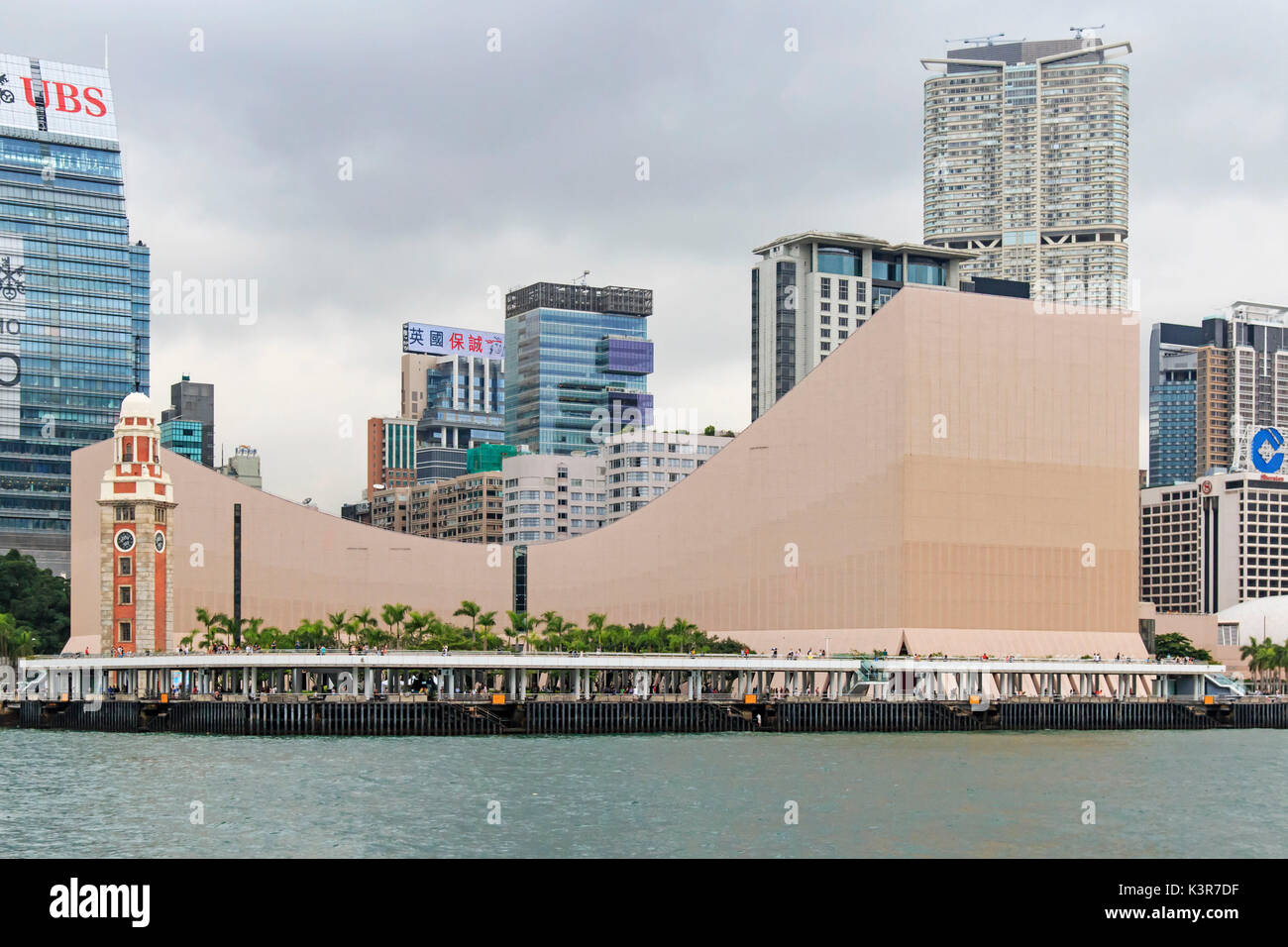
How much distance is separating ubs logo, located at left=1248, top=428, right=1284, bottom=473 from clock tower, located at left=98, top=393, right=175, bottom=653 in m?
88.7

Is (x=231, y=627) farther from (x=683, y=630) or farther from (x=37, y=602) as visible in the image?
(x=37, y=602)

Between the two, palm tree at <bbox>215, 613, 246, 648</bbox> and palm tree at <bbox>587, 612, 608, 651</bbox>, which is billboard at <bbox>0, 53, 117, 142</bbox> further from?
palm tree at <bbox>587, 612, 608, 651</bbox>

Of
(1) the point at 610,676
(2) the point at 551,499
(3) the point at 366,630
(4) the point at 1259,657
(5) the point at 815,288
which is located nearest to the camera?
(3) the point at 366,630

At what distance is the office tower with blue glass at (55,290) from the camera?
142250 mm

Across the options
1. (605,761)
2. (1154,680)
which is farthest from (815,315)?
(605,761)

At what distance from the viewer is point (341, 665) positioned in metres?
73.2

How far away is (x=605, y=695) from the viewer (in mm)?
72875

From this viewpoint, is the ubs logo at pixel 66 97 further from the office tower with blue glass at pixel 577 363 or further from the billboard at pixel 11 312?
the office tower with blue glass at pixel 577 363

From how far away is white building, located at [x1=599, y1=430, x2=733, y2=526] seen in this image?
136 meters

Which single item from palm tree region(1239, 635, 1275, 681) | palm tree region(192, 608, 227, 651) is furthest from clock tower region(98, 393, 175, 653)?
palm tree region(1239, 635, 1275, 681)

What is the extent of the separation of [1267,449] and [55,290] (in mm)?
93433

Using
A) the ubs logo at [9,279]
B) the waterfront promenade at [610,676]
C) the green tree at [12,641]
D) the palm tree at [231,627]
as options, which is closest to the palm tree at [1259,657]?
the waterfront promenade at [610,676]

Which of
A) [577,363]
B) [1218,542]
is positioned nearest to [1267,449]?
[1218,542]
